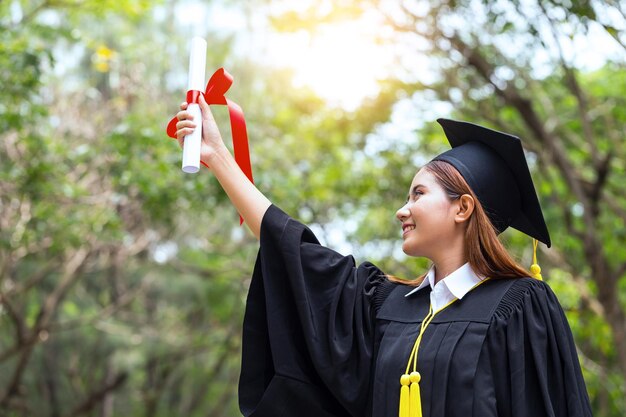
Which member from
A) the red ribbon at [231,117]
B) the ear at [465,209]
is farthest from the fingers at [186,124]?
the ear at [465,209]

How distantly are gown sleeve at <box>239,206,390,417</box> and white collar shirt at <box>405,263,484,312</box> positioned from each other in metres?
0.21

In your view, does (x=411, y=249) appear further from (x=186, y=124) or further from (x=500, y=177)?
(x=186, y=124)

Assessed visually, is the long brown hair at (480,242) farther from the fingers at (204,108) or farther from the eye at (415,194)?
the fingers at (204,108)

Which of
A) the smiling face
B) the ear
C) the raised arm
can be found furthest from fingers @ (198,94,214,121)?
the ear

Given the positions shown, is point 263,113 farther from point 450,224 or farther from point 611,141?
point 450,224

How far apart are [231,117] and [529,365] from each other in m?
1.08

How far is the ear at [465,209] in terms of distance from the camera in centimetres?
222

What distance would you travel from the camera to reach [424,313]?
7.32ft

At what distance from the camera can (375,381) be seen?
2.17 metres

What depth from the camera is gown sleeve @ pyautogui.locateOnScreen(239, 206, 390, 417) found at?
2.19 m

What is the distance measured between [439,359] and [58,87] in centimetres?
862

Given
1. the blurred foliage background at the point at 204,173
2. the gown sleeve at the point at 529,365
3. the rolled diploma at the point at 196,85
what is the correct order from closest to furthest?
the gown sleeve at the point at 529,365 → the rolled diploma at the point at 196,85 → the blurred foliage background at the point at 204,173

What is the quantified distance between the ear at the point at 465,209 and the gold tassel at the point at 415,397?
445mm

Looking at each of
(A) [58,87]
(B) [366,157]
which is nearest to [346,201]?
(B) [366,157]
